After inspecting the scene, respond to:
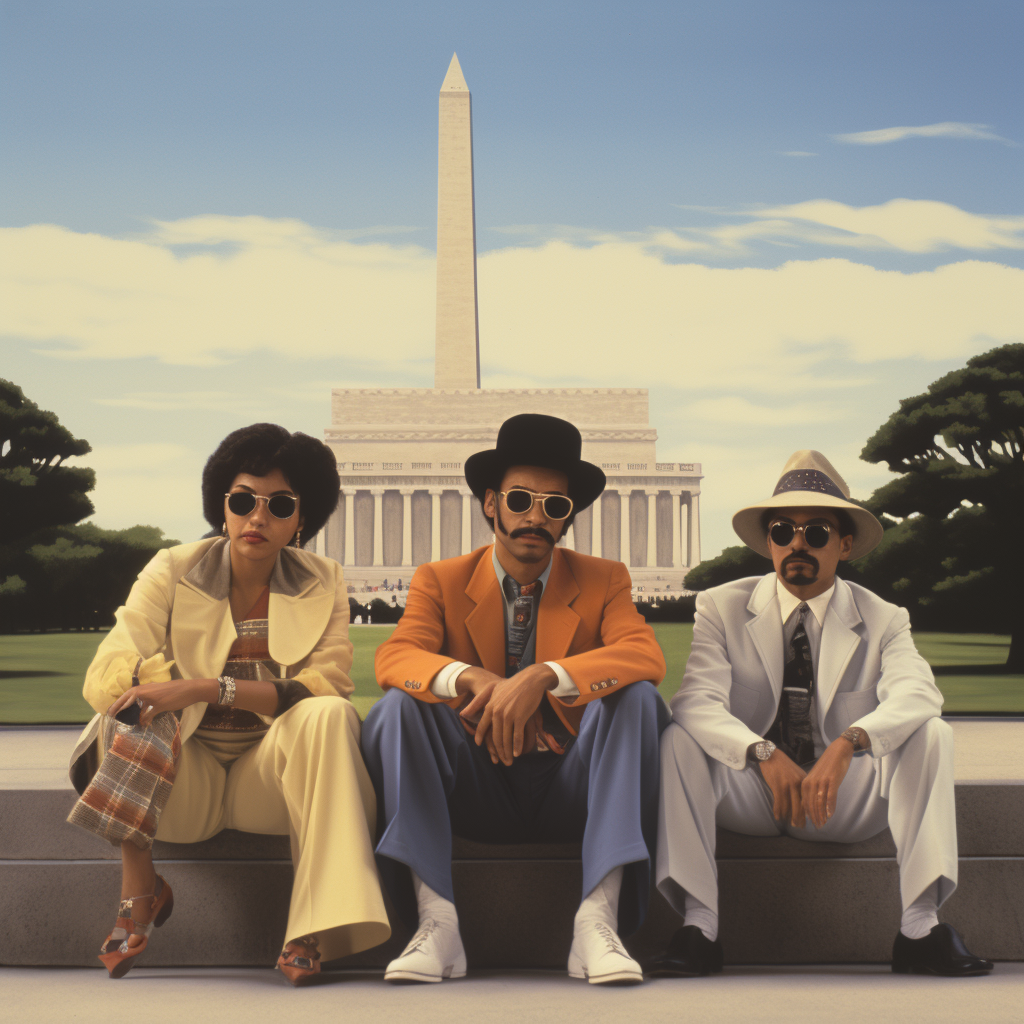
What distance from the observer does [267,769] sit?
4188 millimetres

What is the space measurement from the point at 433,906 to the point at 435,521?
59.4 m

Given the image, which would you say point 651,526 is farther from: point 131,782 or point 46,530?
point 131,782

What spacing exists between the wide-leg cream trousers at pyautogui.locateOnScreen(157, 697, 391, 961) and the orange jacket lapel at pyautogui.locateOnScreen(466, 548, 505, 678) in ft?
2.05

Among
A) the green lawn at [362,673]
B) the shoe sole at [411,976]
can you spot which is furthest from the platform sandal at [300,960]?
the green lawn at [362,673]

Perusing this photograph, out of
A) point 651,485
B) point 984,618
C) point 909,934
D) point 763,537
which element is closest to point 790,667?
point 763,537

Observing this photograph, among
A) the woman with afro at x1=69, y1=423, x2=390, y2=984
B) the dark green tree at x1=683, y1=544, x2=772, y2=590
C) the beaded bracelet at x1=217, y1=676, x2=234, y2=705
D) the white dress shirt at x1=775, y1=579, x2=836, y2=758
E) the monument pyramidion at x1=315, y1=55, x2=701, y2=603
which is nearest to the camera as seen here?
the woman with afro at x1=69, y1=423, x2=390, y2=984

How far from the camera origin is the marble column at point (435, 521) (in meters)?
63.2

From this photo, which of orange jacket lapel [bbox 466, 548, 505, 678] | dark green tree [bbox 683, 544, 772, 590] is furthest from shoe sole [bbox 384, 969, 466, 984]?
dark green tree [bbox 683, 544, 772, 590]

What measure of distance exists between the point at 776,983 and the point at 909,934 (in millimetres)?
473

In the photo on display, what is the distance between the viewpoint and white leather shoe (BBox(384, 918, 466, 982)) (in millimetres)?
3832

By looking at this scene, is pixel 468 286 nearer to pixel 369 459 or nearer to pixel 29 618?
pixel 369 459

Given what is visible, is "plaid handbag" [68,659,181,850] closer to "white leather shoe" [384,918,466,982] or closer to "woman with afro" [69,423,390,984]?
"woman with afro" [69,423,390,984]

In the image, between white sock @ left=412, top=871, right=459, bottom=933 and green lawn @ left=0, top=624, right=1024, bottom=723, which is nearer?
white sock @ left=412, top=871, right=459, bottom=933

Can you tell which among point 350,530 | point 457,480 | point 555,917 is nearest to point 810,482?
point 555,917
